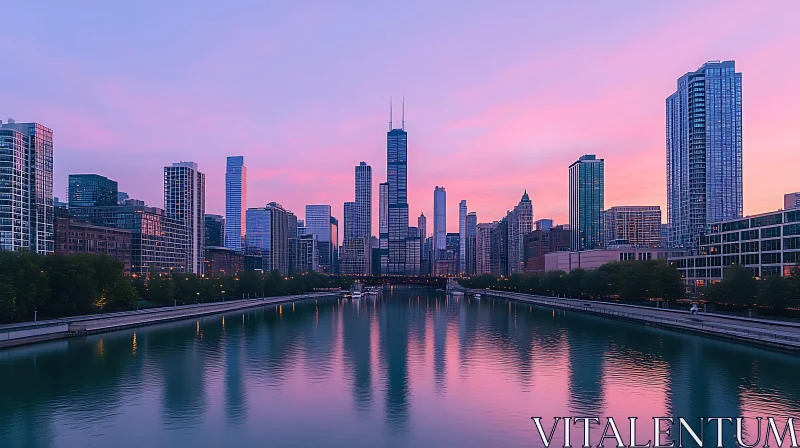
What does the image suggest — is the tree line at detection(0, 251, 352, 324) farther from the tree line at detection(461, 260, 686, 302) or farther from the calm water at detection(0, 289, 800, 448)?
the tree line at detection(461, 260, 686, 302)

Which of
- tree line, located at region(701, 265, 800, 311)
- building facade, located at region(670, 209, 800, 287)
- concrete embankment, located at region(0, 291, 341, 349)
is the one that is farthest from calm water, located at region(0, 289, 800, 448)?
building facade, located at region(670, 209, 800, 287)

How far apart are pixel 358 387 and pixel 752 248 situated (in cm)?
11121

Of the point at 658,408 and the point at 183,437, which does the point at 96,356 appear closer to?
the point at 183,437

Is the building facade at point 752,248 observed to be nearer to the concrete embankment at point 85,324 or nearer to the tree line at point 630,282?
the tree line at point 630,282

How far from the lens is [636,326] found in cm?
9531

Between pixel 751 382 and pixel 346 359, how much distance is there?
38097 millimetres

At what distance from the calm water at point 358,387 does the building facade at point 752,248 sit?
5077cm

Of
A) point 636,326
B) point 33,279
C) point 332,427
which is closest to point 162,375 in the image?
point 332,427

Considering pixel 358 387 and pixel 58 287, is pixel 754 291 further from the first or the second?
pixel 58 287

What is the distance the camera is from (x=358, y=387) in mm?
47500

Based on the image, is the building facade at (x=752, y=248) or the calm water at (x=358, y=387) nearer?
the calm water at (x=358, y=387)

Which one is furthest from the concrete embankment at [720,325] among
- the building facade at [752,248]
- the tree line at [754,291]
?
the building facade at [752,248]

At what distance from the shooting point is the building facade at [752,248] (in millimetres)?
112500

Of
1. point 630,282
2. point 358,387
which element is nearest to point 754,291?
point 630,282
